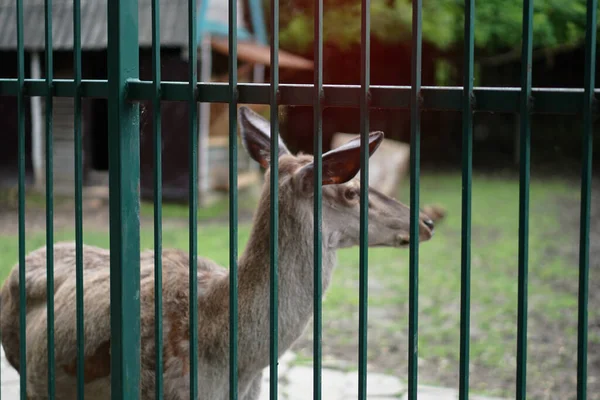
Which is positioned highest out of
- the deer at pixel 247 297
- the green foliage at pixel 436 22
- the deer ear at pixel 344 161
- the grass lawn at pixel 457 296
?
the green foliage at pixel 436 22

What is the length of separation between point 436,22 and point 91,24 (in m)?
5.45

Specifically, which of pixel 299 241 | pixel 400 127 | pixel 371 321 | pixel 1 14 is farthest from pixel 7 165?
pixel 299 241

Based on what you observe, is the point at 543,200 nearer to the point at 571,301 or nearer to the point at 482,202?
the point at 482,202

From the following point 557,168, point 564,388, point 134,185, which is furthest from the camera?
point 557,168

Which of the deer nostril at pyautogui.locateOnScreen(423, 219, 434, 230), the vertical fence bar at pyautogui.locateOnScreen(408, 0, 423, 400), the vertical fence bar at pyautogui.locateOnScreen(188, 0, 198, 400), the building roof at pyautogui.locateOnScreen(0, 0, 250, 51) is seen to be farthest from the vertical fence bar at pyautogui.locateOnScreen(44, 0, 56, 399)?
the building roof at pyautogui.locateOnScreen(0, 0, 250, 51)

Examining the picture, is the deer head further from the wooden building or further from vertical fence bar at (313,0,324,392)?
the wooden building

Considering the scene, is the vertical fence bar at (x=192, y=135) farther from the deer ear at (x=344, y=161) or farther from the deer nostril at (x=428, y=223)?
the deer nostril at (x=428, y=223)

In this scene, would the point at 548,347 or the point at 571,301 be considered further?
the point at 571,301

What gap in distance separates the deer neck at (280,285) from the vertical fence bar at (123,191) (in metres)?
0.83

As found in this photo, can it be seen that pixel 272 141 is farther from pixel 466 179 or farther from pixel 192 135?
pixel 466 179

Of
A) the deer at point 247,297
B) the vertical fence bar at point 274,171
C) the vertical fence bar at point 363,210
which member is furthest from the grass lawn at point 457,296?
the vertical fence bar at point 363,210

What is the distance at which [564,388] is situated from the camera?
6391 mm

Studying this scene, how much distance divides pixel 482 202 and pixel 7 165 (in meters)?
8.52

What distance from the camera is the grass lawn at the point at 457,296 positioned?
694 cm
